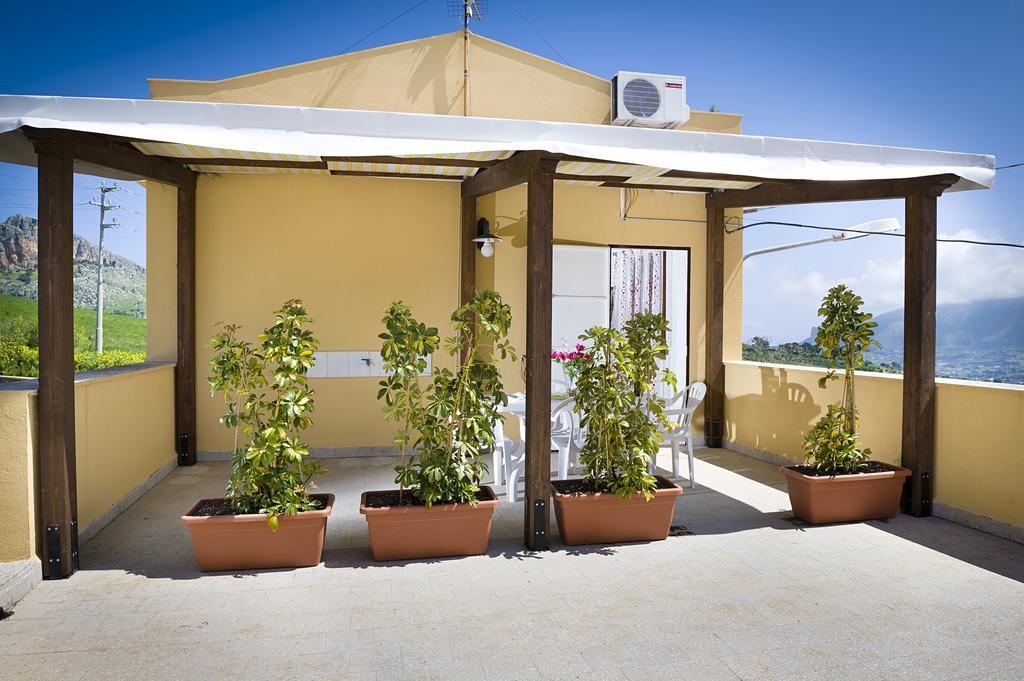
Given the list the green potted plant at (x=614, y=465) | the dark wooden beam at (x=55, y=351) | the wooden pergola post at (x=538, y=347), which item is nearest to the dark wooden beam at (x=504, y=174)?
the wooden pergola post at (x=538, y=347)

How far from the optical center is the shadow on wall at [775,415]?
6.16 meters

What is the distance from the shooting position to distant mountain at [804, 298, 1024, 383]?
2495 cm

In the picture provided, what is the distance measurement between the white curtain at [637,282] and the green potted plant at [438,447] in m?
4.53

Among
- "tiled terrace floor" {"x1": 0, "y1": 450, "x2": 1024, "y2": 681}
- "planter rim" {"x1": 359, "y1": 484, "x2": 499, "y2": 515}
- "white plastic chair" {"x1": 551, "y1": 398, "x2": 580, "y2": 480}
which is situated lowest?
"tiled terrace floor" {"x1": 0, "y1": 450, "x2": 1024, "y2": 681}

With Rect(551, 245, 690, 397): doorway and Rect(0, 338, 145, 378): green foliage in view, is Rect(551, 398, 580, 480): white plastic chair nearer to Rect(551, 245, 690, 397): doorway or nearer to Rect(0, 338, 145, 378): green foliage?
Rect(551, 245, 690, 397): doorway

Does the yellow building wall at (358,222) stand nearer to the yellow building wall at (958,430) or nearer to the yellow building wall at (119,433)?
the yellow building wall at (119,433)

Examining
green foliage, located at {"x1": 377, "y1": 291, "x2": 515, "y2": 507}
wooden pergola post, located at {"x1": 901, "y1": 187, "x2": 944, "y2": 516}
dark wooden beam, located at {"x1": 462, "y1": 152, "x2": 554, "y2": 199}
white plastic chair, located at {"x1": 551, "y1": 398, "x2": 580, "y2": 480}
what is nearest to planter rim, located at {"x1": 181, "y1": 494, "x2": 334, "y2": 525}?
green foliage, located at {"x1": 377, "y1": 291, "x2": 515, "y2": 507}

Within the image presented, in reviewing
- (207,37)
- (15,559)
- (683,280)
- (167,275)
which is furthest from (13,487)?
(207,37)

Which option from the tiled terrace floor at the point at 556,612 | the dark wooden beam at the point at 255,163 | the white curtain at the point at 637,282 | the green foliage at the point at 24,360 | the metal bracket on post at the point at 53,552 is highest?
the dark wooden beam at the point at 255,163

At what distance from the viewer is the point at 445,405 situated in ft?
12.7

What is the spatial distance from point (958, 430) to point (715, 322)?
285 centimetres

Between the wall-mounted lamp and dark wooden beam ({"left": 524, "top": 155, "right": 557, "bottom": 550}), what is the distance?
2.40 metres

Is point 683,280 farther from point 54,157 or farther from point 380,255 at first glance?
point 54,157

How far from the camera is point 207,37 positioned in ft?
55.1
